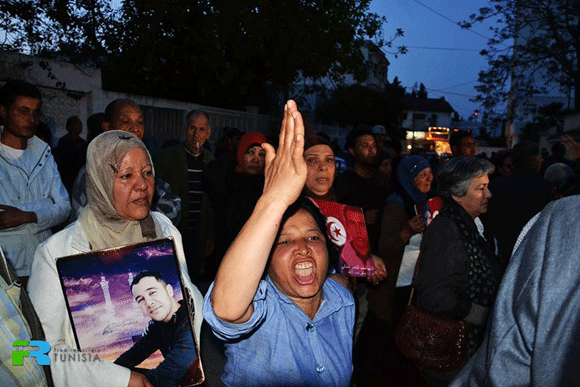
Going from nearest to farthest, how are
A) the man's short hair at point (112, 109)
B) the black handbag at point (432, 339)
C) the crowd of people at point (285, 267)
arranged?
the crowd of people at point (285, 267) < the black handbag at point (432, 339) < the man's short hair at point (112, 109)

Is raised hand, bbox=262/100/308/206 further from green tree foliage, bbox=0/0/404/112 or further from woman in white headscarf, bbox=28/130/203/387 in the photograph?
green tree foliage, bbox=0/0/404/112

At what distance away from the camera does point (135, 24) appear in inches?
513

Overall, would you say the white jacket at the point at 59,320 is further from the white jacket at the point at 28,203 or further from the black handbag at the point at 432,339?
the black handbag at the point at 432,339

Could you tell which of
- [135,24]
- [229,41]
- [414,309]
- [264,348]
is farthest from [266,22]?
[264,348]

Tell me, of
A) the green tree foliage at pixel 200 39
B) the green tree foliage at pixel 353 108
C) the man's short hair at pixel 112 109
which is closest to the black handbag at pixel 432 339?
the man's short hair at pixel 112 109

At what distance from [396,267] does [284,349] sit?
311 centimetres

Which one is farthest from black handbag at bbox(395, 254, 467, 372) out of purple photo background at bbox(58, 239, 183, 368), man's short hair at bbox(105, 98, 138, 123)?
man's short hair at bbox(105, 98, 138, 123)

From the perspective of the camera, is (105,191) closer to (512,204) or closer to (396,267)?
(396,267)

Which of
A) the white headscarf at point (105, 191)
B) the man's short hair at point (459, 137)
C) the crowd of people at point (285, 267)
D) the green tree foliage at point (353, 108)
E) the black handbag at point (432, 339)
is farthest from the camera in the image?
the green tree foliage at point (353, 108)

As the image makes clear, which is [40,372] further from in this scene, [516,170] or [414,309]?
[516,170]

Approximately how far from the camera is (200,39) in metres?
13.8

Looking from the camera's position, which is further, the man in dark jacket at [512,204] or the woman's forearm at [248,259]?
the man in dark jacket at [512,204]

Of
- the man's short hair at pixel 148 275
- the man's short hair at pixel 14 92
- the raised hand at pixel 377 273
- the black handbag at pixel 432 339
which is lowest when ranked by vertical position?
the black handbag at pixel 432 339

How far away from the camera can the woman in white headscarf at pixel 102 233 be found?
232 cm
